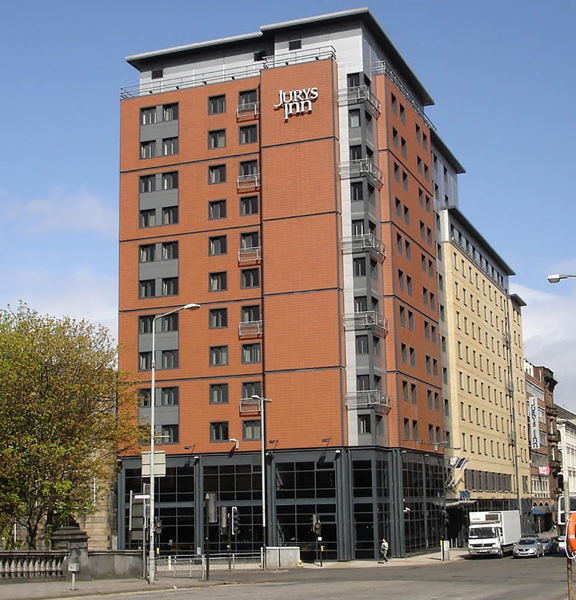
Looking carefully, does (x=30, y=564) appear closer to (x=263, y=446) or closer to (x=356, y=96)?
(x=263, y=446)

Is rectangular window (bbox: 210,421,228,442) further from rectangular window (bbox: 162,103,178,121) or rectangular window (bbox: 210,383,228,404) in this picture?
rectangular window (bbox: 162,103,178,121)

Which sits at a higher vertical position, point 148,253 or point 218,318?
point 148,253

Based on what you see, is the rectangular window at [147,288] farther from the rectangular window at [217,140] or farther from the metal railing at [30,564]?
the metal railing at [30,564]

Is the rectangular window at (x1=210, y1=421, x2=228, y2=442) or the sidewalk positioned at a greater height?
the rectangular window at (x1=210, y1=421, x2=228, y2=442)

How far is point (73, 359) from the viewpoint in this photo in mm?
55094

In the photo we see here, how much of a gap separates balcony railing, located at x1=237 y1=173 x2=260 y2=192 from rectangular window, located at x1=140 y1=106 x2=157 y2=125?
963cm

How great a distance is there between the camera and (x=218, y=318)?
72.8 m

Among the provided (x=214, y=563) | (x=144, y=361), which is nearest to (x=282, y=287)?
(x=144, y=361)

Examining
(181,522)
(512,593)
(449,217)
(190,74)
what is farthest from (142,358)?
(512,593)

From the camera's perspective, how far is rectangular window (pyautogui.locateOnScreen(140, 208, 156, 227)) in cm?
7594

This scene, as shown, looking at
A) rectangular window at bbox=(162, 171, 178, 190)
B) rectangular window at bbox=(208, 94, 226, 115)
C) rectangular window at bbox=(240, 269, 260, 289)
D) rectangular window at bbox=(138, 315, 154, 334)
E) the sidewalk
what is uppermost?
rectangular window at bbox=(208, 94, 226, 115)

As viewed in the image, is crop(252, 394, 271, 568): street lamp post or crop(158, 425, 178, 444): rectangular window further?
crop(158, 425, 178, 444): rectangular window

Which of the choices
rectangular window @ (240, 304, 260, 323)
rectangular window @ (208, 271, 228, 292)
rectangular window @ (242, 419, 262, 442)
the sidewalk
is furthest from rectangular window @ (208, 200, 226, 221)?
the sidewalk

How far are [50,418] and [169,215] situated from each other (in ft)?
84.6
